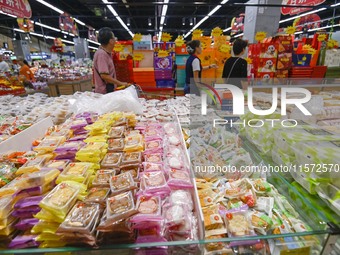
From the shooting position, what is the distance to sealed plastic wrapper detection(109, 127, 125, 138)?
5.35ft

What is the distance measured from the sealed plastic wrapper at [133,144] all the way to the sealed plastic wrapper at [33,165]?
1.67ft

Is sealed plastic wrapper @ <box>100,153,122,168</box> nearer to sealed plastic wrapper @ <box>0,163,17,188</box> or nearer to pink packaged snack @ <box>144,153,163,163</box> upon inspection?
pink packaged snack @ <box>144,153,163,163</box>

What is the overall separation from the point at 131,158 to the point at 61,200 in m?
0.48

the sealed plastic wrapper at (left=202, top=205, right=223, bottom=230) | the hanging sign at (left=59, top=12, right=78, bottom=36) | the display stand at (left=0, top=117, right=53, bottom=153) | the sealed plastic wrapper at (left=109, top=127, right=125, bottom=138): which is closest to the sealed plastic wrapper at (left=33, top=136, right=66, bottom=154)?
the display stand at (left=0, top=117, right=53, bottom=153)

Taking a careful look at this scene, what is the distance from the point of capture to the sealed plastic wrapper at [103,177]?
1.04 meters

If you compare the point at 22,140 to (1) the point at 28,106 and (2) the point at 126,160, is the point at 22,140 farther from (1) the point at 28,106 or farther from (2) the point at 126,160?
(1) the point at 28,106

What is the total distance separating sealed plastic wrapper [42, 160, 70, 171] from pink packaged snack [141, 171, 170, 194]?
1.63ft

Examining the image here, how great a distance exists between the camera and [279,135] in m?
1.28

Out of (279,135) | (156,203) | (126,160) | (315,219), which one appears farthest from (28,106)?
(315,219)

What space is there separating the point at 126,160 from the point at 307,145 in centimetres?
103

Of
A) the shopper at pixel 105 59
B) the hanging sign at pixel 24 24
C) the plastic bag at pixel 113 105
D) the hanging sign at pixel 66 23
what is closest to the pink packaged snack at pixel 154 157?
the plastic bag at pixel 113 105

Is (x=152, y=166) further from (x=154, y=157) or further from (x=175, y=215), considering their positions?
(x=175, y=215)

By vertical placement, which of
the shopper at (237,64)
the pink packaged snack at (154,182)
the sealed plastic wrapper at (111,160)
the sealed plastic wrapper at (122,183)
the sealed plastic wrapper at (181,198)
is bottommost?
the sealed plastic wrapper at (181,198)

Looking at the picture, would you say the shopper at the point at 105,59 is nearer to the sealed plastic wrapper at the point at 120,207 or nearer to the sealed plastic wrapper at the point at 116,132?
the sealed plastic wrapper at the point at 116,132
